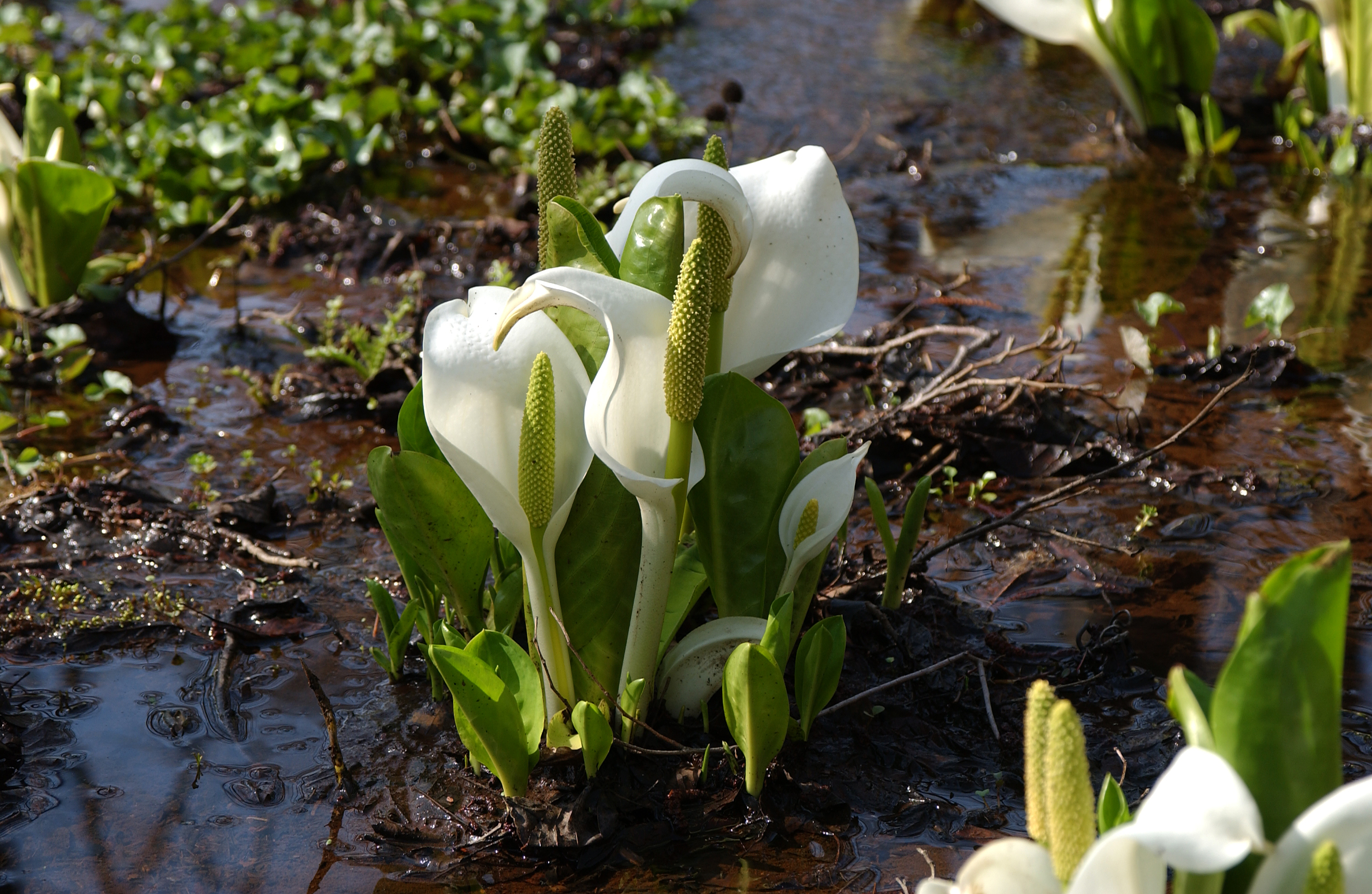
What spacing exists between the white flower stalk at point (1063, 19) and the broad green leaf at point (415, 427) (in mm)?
3505

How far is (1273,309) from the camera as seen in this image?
3197mm

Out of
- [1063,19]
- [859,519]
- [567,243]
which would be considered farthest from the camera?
[1063,19]

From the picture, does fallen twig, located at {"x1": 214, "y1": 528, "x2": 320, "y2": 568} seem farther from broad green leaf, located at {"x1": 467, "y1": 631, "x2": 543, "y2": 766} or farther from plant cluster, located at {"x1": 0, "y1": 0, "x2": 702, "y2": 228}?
plant cluster, located at {"x1": 0, "y1": 0, "x2": 702, "y2": 228}

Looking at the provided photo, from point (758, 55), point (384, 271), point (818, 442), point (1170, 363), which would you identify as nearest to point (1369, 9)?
point (1170, 363)

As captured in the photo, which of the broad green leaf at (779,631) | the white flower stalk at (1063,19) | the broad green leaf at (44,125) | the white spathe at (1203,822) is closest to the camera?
the white spathe at (1203,822)

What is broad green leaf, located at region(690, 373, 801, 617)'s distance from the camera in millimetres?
1625

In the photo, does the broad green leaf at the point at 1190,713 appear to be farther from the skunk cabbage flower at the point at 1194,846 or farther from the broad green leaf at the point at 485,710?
the broad green leaf at the point at 485,710

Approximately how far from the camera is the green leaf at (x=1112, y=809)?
3.68 ft

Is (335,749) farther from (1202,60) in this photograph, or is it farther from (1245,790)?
(1202,60)

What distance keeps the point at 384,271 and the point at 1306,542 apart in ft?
9.03

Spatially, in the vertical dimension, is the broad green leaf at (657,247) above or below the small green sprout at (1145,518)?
above

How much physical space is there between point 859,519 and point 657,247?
1280mm

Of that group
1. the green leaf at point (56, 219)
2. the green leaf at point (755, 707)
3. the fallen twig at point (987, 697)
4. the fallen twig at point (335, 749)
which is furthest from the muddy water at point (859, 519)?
the green leaf at point (56, 219)

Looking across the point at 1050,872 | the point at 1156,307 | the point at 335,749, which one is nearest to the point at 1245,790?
the point at 1050,872
